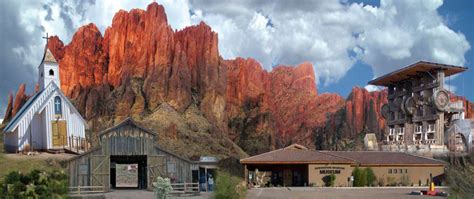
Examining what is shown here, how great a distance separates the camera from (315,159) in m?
45.2

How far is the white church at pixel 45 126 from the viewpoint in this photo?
1743 inches

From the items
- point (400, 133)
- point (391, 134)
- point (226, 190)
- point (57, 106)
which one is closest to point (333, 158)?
point (57, 106)

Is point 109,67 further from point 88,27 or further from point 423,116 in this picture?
point 423,116

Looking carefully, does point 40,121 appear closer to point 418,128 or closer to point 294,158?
point 294,158

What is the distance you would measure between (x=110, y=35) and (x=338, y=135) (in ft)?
194

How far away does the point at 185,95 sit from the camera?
11838 centimetres

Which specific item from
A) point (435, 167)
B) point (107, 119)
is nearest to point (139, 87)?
point (107, 119)

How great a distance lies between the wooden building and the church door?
129 feet

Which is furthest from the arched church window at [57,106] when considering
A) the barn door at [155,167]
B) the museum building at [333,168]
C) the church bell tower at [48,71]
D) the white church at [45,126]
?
the museum building at [333,168]

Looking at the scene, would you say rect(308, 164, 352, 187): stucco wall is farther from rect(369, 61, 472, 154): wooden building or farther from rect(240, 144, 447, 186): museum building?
rect(369, 61, 472, 154): wooden building

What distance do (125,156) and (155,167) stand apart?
2.54 meters

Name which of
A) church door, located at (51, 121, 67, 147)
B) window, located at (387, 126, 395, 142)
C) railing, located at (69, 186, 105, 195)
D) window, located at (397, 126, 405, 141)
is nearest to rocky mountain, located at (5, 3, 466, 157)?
window, located at (387, 126, 395, 142)

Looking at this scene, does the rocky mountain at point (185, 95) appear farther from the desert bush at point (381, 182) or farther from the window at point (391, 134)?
the desert bush at point (381, 182)

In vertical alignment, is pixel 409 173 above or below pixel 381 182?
above
